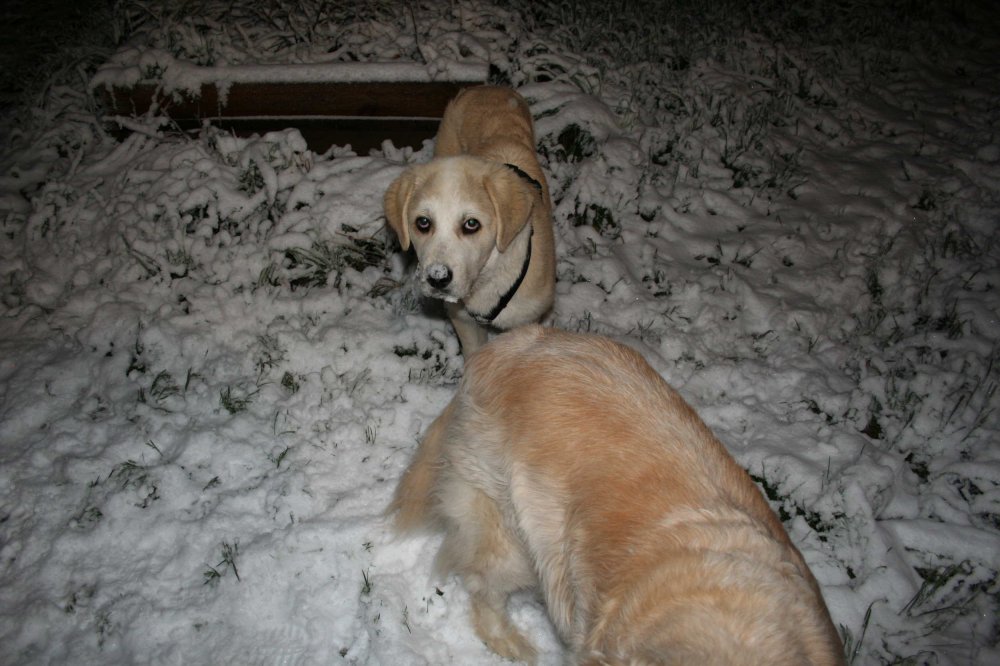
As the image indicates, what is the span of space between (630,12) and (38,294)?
604 centimetres

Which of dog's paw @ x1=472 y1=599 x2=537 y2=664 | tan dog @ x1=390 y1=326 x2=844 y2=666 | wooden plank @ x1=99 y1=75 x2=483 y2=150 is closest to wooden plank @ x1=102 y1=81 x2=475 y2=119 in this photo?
wooden plank @ x1=99 y1=75 x2=483 y2=150

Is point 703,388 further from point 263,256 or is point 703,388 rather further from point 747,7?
point 747,7

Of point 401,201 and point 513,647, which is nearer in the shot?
point 513,647

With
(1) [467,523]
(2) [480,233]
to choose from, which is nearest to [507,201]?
(2) [480,233]

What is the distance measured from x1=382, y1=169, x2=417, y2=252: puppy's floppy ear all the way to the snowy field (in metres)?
0.84

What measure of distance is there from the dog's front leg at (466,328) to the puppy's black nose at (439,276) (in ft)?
1.43

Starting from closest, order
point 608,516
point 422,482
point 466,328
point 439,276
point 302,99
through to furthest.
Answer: point 608,516 → point 422,482 → point 439,276 → point 466,328 → point 302,99

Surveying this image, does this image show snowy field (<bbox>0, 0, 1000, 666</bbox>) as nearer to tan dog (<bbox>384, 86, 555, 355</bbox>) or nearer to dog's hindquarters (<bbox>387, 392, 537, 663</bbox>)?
dog's hindquarters (<bbox>387, 392, 537, 663</bbox>)

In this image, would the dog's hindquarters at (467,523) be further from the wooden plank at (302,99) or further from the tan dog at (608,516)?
the wooden plank at (302,99)

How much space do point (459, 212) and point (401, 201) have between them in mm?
356

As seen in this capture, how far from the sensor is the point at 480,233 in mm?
2701

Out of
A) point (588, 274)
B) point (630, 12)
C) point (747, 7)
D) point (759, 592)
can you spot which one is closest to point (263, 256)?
point (588, 274)

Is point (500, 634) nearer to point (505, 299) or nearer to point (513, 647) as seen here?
point (513, 647)

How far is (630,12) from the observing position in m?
6.08
